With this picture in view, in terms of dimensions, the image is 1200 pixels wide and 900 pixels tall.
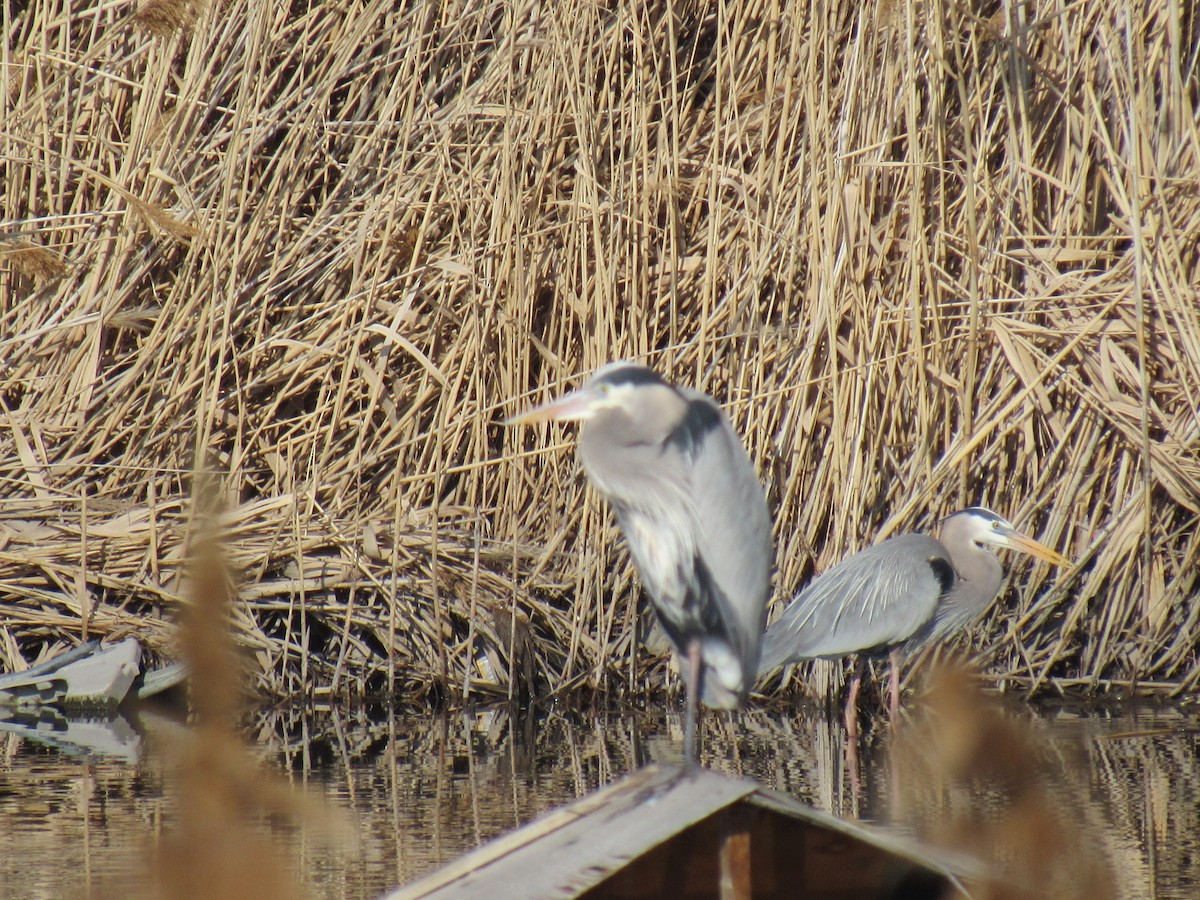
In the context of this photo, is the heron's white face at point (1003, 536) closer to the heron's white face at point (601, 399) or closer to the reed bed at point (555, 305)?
the reed bed at point (555, 305)

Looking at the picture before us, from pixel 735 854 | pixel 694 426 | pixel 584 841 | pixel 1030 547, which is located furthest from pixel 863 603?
pixel 584 841

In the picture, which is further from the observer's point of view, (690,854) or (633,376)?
(633,376)

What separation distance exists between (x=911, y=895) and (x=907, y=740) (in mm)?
1318

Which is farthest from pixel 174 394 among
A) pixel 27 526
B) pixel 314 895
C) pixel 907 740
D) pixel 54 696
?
pixel 907 740

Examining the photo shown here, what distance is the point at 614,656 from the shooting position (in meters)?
5.14

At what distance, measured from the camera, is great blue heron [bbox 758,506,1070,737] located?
15.4 feet

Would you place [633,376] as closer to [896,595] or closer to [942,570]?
[896,595]

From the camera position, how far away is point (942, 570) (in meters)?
4.95

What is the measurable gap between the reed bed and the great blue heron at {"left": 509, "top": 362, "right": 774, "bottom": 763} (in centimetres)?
163

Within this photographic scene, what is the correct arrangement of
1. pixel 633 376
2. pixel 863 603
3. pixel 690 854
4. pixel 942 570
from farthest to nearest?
pixel 942 570
pixel 863 603
pixel 633 376
pixel 690 854

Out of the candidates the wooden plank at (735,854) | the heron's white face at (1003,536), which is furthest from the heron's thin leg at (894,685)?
the wooden plank at (735,854)

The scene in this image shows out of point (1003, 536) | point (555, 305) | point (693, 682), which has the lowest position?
point (693, 682)

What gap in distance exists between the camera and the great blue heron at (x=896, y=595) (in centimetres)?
468

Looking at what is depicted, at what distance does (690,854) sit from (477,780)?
1.97 meters
